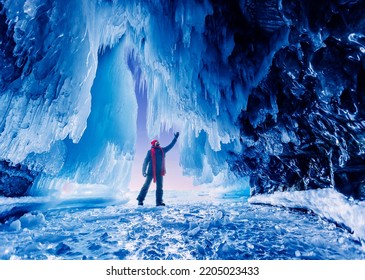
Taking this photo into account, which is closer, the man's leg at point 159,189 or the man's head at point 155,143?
the man's leg at point 159,189

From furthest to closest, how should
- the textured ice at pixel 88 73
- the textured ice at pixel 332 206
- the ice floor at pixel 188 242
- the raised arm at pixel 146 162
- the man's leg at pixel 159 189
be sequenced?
the raised arm at pixel 146 162
the man's leg at pixel 159 189
the textured ice at pixel 88 73
the textured ice at pixel 332 206
the ice floor at pixel 188 242

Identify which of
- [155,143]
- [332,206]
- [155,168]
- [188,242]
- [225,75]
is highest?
[225,75]

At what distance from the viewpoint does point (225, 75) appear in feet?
16.0

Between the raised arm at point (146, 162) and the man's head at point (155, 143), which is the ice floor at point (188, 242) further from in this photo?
the man's head at point (155, 143)

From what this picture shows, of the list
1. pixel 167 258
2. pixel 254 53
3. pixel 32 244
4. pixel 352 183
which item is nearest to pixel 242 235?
pixel 167 258

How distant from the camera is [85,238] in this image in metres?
2.90

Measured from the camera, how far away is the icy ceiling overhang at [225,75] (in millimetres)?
2656

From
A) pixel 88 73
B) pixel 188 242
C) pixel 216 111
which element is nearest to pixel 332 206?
pixel 188 242

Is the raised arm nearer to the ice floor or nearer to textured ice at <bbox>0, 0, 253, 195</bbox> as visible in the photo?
textured ice at <bbox>0, 0, 253, 195</bbox>

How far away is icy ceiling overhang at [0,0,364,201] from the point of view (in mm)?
2656

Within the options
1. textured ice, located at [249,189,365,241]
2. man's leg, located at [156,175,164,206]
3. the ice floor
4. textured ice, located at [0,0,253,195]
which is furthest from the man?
textured ice, located at [249,189,365,241]

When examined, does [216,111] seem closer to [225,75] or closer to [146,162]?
[225,75]

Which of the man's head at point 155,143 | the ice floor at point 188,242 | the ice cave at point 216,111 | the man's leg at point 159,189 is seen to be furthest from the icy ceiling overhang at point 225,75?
the man's leg at point 159,189
